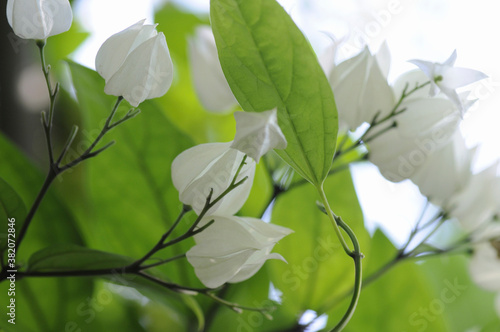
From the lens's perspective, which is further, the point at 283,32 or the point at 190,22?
the point at 190,22

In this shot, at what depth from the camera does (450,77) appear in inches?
7.0

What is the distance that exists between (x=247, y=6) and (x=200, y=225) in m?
0.07

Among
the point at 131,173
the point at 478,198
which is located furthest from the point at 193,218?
the point at 478,198

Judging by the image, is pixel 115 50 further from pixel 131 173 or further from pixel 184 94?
pixel 184 94

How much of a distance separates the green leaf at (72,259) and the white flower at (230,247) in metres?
0.03

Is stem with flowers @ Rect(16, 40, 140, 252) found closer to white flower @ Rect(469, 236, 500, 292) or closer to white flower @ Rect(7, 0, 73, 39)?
white flower @ Rect(7, 0, 73, 39)

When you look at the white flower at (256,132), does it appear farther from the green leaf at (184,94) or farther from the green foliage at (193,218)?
the green leaf at (184,94)

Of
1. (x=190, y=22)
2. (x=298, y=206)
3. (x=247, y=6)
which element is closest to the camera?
(x=247, y=6)

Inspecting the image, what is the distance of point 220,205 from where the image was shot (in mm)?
172

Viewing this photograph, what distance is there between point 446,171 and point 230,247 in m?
0.12

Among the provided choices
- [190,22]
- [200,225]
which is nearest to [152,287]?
[200,225]

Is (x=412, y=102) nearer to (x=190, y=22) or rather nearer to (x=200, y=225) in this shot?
(x=200, y=225)

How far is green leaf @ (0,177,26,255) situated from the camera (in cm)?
18

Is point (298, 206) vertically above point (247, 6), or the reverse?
point (247, 6)
